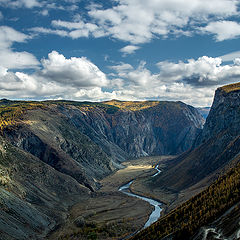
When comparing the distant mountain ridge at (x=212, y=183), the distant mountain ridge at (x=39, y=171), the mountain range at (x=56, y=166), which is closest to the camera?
the distant mountain ridge at (x=212, y=183)

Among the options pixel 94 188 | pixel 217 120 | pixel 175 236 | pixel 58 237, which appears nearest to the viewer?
pixel 175 236

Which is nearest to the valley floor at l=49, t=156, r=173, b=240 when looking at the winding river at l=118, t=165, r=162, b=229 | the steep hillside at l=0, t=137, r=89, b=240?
the winding river at l=118, t=165, r=162, b=229

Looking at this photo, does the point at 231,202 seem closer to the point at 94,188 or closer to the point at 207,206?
the point at 207,206

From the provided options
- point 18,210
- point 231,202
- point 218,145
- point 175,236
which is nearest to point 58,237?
point 18,210

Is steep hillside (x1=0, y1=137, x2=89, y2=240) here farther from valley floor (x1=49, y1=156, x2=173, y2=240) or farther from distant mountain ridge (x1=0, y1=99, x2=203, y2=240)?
valley floor (x1=49, y1=156, x2=173, y2=240)

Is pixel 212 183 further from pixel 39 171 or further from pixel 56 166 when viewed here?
pixel 56 166

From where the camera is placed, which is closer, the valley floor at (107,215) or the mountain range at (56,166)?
the valley floor at (107,215)

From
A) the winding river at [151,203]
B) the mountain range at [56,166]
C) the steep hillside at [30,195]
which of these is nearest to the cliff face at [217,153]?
the mountain range at [56,166]

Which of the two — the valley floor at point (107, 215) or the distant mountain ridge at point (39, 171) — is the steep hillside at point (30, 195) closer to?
the distant mountain ridge at point (39, 171)
